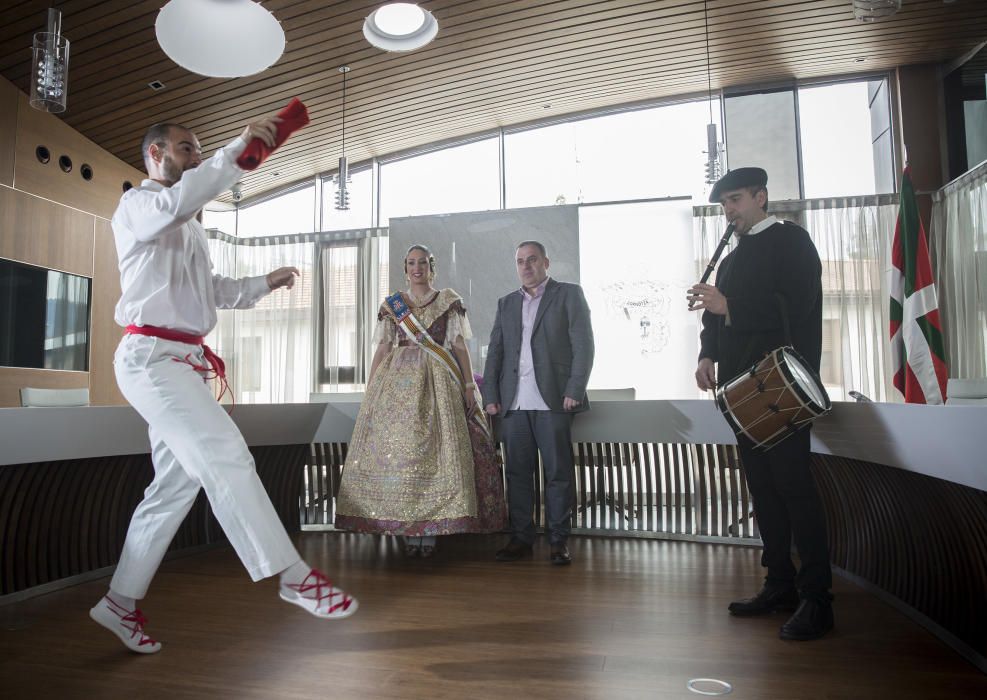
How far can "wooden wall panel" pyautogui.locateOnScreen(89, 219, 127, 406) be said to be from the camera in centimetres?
601

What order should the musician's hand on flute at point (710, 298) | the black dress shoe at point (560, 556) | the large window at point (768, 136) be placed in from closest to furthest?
1. the musician's hand on flute at point (710, 298)
2. the black dress shoe at point (560, 556)
3. the large window at point (768, 136)

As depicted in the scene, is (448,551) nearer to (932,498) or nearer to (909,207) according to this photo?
(932,498)

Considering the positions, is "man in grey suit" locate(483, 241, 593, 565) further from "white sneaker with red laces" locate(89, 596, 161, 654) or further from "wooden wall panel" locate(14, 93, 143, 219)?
"wooden wall panel" locate(14, 93, 143, 219)

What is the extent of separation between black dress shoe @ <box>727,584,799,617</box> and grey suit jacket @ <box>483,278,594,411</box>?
3.68 feet

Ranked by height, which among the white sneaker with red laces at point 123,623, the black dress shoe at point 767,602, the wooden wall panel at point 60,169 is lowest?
the black dress shoe at point 767,602

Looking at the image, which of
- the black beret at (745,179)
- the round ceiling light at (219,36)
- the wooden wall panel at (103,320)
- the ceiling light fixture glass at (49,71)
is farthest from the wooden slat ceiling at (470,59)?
the black beret at (745,179)

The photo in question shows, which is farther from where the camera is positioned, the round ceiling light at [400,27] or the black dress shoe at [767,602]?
the round ceiling light at [400,27]

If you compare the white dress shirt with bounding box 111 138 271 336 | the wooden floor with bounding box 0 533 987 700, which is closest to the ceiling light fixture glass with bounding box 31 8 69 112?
the white dress shirt with bounding box 111 138 271 336

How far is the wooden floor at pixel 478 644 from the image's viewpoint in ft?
5.04

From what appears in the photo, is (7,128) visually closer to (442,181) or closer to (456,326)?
(442,181)

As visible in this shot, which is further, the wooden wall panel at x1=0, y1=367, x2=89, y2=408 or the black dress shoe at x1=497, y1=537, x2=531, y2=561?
the wooden wall panel at x1=0, y1=367, x2=89, y2=408

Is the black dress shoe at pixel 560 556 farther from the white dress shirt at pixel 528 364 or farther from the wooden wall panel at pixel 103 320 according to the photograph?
the wooden wall panel at pixel 103 320

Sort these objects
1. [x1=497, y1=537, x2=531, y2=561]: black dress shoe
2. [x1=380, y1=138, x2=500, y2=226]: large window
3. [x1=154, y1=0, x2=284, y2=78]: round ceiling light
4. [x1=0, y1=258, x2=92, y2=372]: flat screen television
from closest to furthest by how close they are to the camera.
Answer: [x1=497, y1=537, x2=531, y2=561]: black dress shoe
[x1=154, y1=0, x2=284, y2=78]: round ceiling light
[x1=0, y1=258, x2=92, y2=372]: flat screen television
[x1=380, y1=138, x2=500, y2=226]: large window

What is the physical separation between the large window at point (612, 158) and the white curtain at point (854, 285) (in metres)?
0.63
